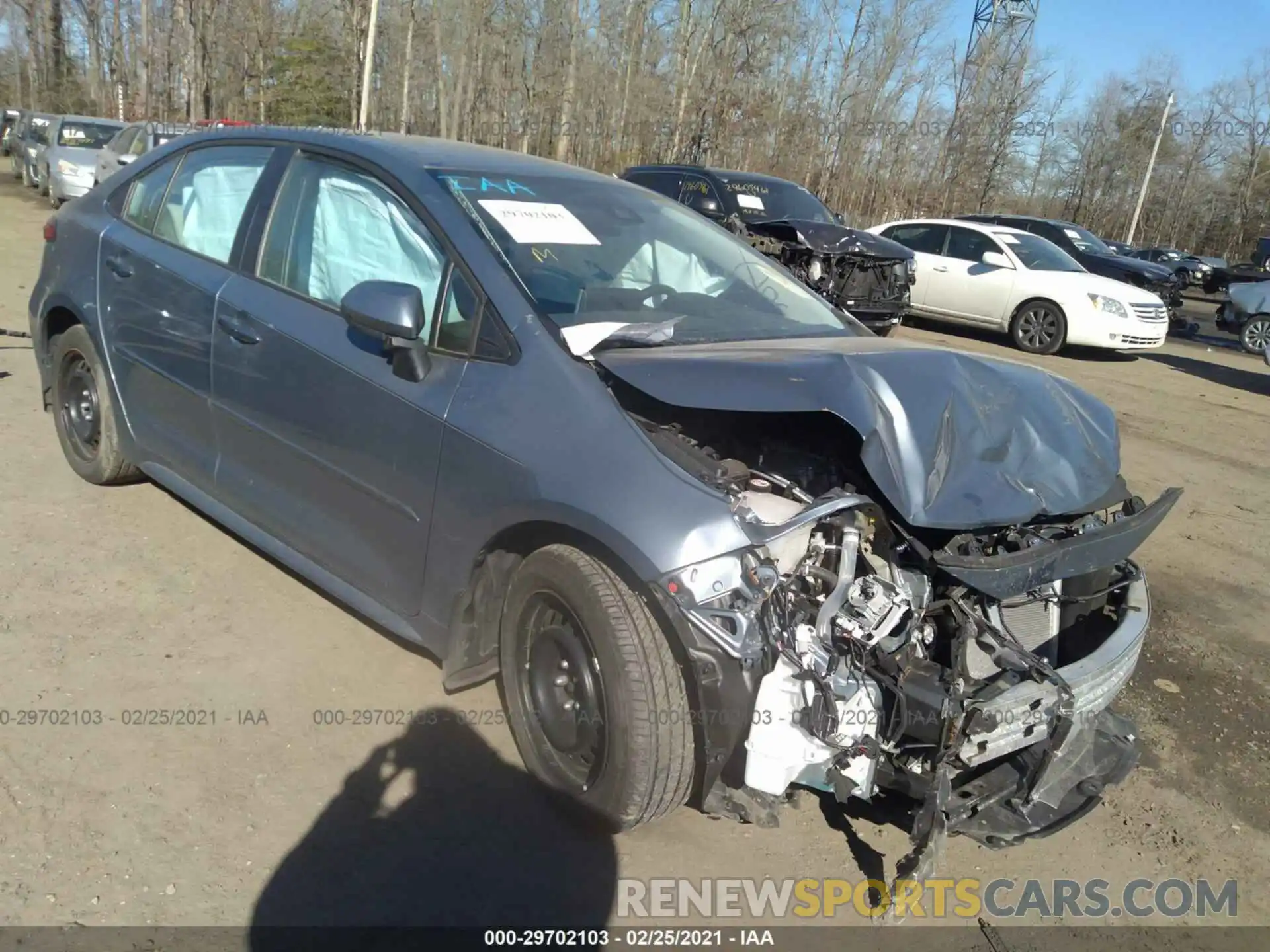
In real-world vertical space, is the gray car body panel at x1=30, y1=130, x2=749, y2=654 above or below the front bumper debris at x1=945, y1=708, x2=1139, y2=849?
above

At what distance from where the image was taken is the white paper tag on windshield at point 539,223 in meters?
3.09

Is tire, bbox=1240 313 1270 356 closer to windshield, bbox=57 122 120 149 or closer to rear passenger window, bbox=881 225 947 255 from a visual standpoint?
rear passenger window, bbox=881 225 947 255

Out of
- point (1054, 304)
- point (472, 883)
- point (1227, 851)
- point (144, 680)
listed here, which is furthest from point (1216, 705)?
point (1054, 304)

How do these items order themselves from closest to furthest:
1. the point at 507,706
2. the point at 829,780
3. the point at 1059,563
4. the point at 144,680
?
the point at 829,780 < the point at 1059,563 < the point at 507,706 < the point at 144,680

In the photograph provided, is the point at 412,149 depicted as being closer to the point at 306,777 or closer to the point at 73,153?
the point at 306,777

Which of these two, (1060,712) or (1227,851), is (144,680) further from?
(1227,851)

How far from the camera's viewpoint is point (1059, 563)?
2609 millimetres

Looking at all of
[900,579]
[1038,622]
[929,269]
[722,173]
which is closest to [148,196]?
[900,579]

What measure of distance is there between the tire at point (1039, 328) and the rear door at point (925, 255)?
1.29 metres

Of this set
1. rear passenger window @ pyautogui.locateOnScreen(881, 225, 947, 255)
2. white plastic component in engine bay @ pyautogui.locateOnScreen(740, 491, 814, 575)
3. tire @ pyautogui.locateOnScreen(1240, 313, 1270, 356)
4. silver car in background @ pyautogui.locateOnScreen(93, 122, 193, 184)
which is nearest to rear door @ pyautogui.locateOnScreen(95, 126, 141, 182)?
silver car in background @ pyautogui.locateOnScreen(93, 122, 193, 184)

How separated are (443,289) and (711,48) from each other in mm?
30711

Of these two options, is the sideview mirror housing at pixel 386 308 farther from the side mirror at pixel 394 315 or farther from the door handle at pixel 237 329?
the door handle at pixel 237 329

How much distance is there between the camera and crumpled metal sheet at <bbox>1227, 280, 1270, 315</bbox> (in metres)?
14.5

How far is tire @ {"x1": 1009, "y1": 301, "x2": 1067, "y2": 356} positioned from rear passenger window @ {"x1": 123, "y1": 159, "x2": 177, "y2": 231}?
37.4ft
